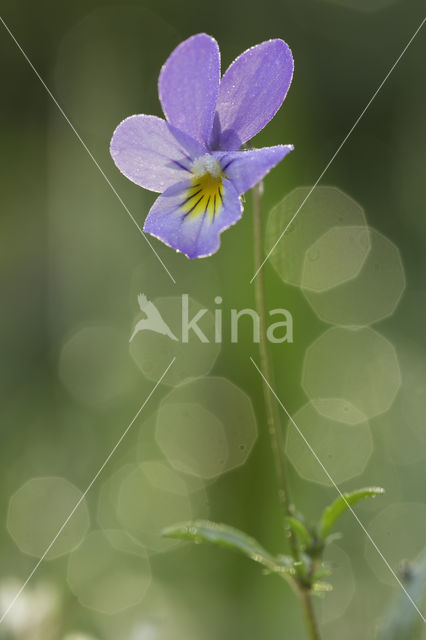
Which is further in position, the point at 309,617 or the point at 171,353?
the point at 171,353

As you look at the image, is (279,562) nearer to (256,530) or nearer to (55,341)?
(256,530)

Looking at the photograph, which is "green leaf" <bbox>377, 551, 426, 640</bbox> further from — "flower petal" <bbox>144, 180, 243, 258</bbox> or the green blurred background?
"flower petal" <bbox>144, 180, 243, 258</bbox>

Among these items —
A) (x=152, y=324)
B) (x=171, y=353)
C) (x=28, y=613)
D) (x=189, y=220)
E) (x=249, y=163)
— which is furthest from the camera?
(x=171, y=353)

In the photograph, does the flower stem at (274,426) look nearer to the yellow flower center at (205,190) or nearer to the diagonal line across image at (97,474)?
the yellow flower center at (205,190)

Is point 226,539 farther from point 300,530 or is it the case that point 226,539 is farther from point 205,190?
point 205,190

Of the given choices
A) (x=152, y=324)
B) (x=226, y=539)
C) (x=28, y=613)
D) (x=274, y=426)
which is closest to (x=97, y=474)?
(x=152, y=324)

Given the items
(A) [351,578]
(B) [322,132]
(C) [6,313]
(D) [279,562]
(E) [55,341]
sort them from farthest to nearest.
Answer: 1. (B) [322,132]
2. (C) [6,313]
3. (E) [55,341]
4. (A) [351,578]
5. (D) [279,562]

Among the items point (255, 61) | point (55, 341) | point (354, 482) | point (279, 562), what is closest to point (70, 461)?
point (55, 341)

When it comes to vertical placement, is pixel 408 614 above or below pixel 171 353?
below
